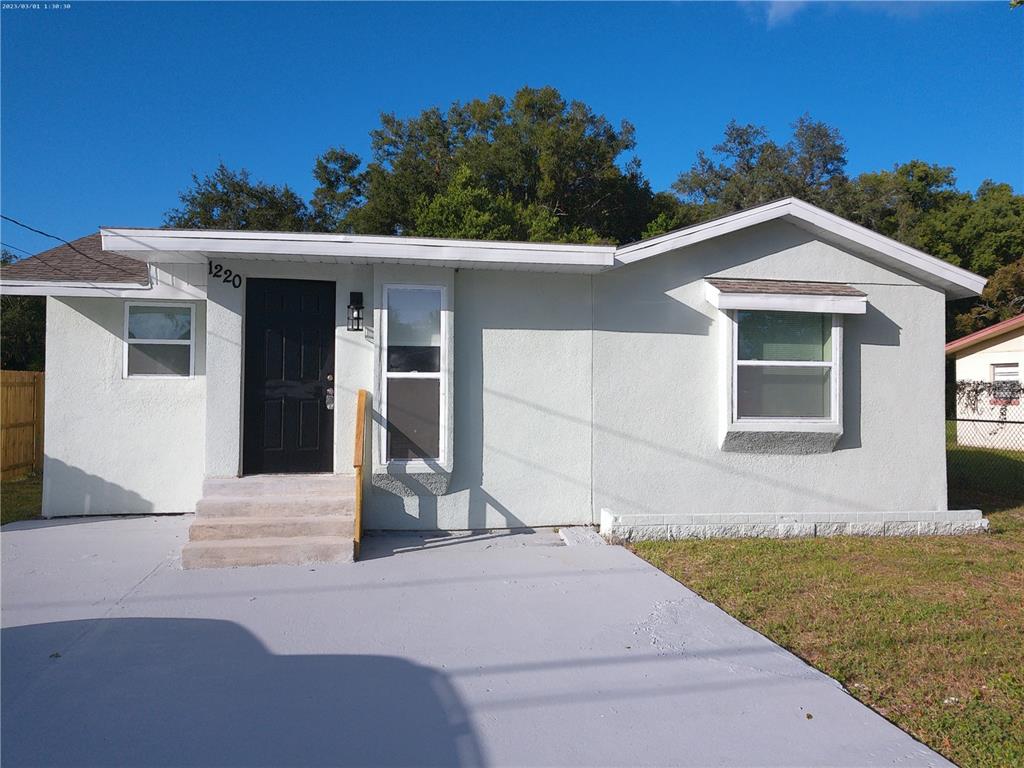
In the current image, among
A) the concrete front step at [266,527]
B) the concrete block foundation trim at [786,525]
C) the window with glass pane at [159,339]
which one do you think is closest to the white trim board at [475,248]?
the window with glass pane at [159,339]

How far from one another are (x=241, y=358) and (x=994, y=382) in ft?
61.7

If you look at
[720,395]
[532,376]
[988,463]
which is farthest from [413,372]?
[988,463]

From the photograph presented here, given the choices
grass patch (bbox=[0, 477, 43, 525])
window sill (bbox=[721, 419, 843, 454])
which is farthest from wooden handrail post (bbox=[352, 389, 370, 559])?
grass patch (bbox=[0, 477, 43, 525])

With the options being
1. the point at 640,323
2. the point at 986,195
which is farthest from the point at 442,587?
the point at 986,195

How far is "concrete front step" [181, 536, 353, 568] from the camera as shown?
550cm

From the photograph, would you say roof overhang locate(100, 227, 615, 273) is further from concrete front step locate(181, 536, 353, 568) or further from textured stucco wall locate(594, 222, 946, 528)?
concrete front step locate(181, 536, 353, 568)

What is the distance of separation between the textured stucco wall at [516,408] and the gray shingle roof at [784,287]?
148cm

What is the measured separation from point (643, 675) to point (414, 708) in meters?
1.28

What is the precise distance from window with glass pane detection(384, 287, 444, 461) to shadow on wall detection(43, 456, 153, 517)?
3.06 meters

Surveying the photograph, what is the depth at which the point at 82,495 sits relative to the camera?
24.0 ft

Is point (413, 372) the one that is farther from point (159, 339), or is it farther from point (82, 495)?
point (82, 495)

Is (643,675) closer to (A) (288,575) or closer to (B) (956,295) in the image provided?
(A) (288,575)

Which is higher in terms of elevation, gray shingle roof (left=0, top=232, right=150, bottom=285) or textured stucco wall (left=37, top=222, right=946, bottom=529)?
gray shingle roof (left=0, top=232, right=150, bottom=285)

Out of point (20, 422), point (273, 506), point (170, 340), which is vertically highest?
point (170, 340)
